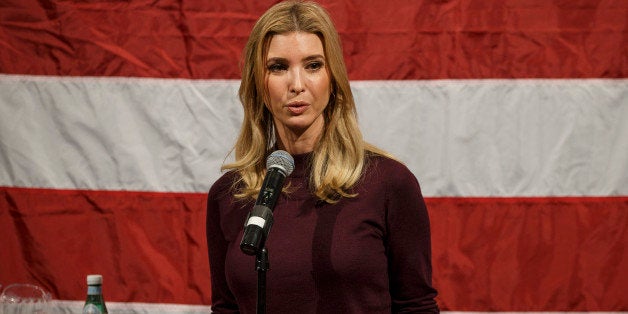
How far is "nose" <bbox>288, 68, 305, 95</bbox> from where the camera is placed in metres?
1.35

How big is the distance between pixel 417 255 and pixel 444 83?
847mm

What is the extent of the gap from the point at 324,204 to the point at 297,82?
0.70ft

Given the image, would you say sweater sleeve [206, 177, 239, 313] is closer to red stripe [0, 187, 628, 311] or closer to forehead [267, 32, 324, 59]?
forehead [267, 32, 324, 59]

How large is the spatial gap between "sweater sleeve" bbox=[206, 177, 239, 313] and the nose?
28cm

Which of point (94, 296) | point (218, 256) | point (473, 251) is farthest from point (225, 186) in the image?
point (473, 251)

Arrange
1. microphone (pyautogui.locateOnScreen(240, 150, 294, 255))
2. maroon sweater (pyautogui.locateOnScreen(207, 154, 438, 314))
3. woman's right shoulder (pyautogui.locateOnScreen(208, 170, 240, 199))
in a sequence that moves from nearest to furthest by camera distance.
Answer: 1. microphone (pyautogui.locateOnScreen(240, 150, 294, 255))
2. maroon sweater (pyautogui.locateOnScreen(207, 154, 438, 314))
3. woman's right shoulder (pyautogui.locateOnScreen(208, 170, 240, 199))

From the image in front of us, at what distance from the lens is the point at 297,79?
135cm

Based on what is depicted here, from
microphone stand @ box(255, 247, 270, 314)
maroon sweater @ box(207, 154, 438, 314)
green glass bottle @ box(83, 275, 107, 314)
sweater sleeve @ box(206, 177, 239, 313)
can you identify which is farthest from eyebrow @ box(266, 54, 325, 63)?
green glass bottle @ box(83, 275, 107, 314)

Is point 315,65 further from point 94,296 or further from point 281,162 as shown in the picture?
point 94,296

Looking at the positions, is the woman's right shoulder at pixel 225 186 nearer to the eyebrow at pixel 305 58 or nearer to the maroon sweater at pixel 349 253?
the maroon sweater at pixel 349 253

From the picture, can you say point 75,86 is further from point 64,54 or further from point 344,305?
point 344,305

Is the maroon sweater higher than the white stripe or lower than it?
lower

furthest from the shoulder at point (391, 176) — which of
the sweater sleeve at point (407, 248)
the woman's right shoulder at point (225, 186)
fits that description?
the woman's right shoulder at point (225, 186)

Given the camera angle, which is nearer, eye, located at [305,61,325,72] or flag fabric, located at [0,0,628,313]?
eye, located at [305,61,325,72]
